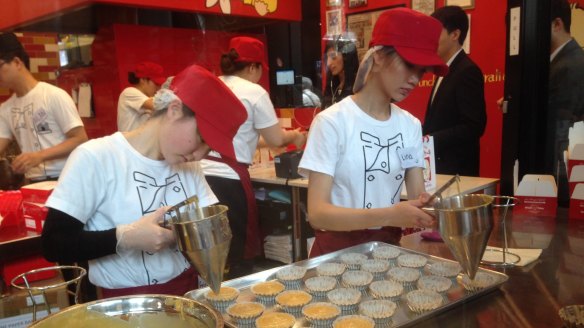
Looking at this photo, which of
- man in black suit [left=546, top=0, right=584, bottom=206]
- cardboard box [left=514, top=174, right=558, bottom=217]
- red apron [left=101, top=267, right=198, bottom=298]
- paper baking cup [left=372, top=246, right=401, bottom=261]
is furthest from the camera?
man in black suit [left=546, top=0, right=584, bottom=206]

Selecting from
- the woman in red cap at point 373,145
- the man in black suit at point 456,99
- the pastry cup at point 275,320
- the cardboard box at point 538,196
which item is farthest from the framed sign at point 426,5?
the pastry cup at point 275,320

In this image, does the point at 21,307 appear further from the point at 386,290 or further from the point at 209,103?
the point at 386,290

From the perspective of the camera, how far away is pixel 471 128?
255cm

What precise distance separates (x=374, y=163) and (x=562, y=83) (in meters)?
1.25

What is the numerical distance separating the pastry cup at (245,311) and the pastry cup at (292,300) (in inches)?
1.9

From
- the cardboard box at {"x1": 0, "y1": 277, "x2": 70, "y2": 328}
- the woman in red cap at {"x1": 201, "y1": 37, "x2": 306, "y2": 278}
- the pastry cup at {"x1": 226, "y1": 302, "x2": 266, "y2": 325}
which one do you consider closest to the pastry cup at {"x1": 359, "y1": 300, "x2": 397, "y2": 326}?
the pastry cup at {"x1": 226, "y1": 302, "x2": 266, "y2": 325}

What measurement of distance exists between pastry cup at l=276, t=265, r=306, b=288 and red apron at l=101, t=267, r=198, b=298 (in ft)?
0.82

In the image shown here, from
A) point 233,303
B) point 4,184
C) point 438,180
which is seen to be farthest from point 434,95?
point 4,184

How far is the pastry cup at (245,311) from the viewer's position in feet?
3.43

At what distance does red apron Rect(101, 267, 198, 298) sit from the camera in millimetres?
1235

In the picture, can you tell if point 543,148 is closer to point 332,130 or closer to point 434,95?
point 434,95

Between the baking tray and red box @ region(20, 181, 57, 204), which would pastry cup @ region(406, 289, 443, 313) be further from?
red box @ region(20, 181, 57, 204)

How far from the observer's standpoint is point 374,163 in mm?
1462

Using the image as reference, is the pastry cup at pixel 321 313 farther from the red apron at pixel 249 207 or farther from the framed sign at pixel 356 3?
the framed sign at pixel 356 3
